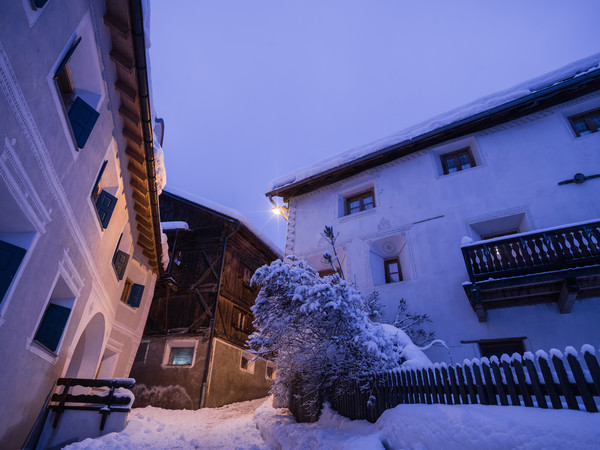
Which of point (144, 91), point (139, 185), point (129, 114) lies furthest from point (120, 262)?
point (144, 91)

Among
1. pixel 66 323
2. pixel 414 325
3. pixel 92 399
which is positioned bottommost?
pixel 92 399

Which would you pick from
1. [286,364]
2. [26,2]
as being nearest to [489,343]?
[286,364]

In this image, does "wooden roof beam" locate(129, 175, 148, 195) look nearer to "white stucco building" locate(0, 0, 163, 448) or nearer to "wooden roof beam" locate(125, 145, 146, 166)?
"white stucco building" locate(0, 0, 163, 448)

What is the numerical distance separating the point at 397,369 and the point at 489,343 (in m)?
4.39

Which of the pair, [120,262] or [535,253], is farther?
[120,262]

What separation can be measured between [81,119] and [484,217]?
12107mm

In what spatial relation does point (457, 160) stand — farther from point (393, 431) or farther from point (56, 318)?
point (56, 318)

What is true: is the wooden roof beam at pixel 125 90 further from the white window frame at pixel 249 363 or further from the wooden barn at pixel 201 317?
the white window frame at pixel 249 363

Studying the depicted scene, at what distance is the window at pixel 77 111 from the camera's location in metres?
5.91

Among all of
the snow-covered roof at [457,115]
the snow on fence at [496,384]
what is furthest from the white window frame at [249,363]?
the snow on fence at [496,384]

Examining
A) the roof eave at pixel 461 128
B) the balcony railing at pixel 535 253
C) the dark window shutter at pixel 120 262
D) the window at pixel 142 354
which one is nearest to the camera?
the balcony railing at pixel 535 253

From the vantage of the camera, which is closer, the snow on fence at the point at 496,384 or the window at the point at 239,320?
the snow on fence at the point at 496,384

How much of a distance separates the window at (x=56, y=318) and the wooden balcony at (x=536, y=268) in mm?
10577

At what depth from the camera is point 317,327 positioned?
275 inches
